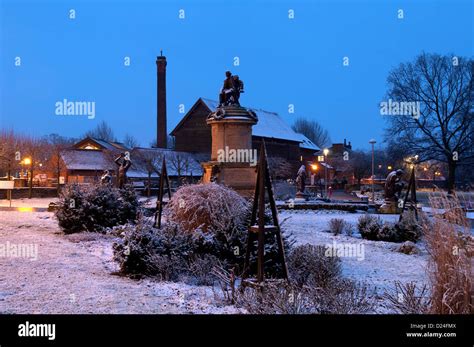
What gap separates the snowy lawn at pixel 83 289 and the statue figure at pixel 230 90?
11.1 m

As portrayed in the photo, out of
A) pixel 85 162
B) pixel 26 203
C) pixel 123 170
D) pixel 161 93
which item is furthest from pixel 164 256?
pixel 161 93

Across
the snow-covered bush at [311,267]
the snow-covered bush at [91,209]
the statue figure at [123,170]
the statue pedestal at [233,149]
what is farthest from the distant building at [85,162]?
the snow-covered bush at [311,267]

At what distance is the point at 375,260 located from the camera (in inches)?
442

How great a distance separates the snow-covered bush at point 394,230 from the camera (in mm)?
14078

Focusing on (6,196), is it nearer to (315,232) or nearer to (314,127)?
(315,232)

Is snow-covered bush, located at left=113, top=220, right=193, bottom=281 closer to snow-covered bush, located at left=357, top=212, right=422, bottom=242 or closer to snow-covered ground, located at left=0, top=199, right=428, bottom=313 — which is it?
snow-covered ground, located at left=0, top=199, right=428, bottom=313

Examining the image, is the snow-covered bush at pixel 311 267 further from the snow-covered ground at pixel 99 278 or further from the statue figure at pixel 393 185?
the statue figure at pixel 393 185

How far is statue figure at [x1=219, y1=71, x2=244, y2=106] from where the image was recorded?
68.8 feet

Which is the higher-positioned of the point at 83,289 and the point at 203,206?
the point at 203,206

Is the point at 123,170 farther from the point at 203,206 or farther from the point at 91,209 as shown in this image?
the point at 203,206

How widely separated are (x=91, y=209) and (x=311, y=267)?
8.25m

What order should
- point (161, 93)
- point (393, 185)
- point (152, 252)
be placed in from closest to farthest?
1. point (152, 252)
2. point (393, 185)
3. point (161, 93)

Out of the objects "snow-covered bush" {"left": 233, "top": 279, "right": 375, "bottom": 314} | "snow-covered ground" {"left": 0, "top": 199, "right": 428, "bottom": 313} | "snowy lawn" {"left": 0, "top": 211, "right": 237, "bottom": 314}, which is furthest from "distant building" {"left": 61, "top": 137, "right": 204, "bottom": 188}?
"snow-covered bush" {"left": 233, "top": 279, "right": 375, "bottom": 314}

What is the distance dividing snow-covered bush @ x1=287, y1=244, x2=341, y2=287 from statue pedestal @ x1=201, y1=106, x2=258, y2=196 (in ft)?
37.2
